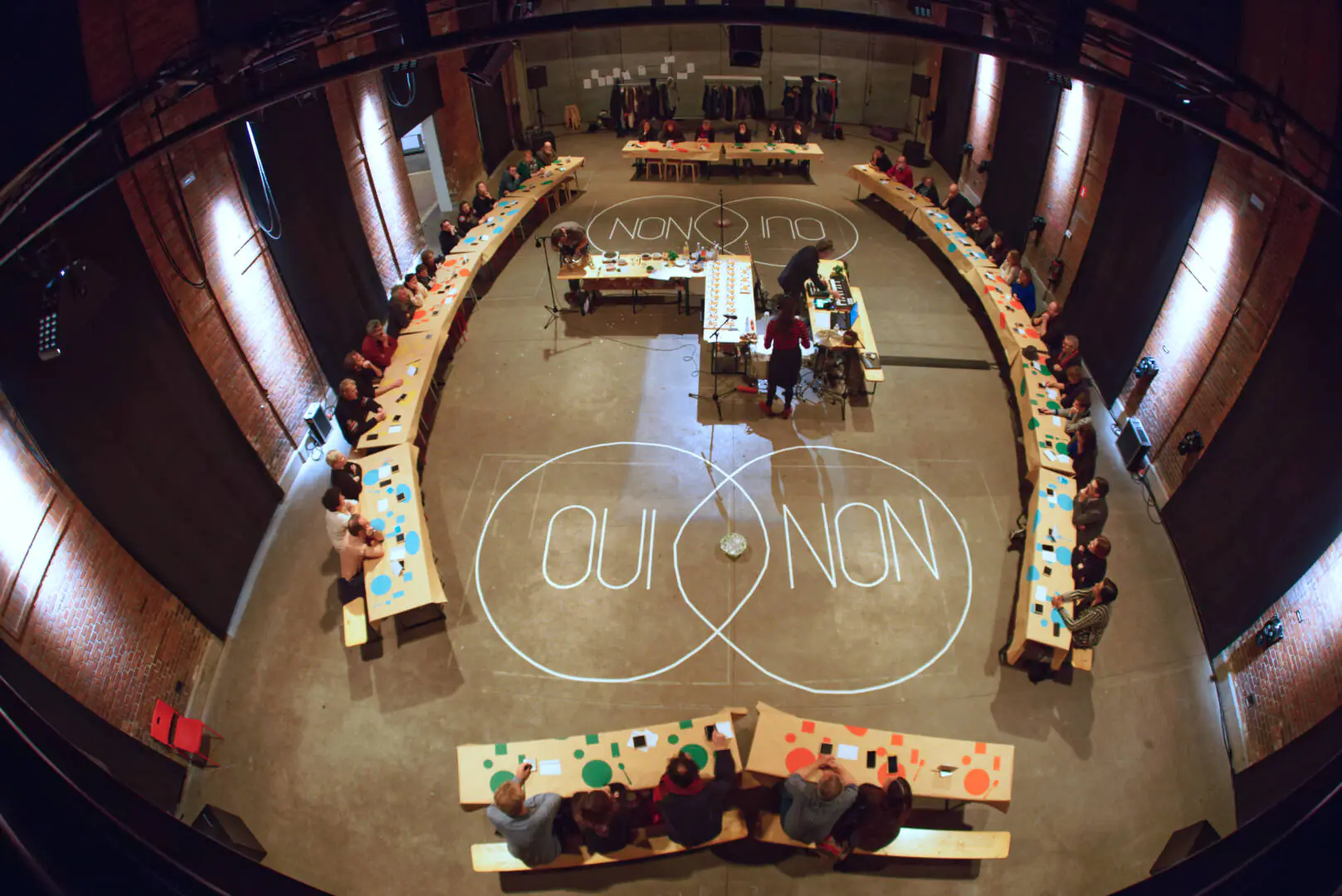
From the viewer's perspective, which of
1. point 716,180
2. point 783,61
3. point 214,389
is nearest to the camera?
point 214,389

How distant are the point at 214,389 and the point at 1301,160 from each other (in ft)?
38.6

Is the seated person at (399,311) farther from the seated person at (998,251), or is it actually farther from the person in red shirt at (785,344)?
the seated person at (998,251)

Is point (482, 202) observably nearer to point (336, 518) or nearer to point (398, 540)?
point (336, 518)

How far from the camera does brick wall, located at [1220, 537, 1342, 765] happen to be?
587cm

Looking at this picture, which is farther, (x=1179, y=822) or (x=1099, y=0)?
(x=1179, y=822)

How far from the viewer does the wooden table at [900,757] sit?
20.0 feet

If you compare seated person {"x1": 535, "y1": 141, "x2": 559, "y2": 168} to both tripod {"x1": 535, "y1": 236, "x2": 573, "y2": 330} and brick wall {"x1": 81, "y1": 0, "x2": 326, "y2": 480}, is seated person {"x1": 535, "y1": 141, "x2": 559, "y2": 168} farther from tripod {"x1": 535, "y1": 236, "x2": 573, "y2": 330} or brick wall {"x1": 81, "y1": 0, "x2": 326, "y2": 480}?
brick wall {"x1": 81, "y1": 0, "x2": 326, "y2": 480}

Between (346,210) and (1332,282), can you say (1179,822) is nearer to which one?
(1332,282)

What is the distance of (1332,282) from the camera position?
638 cm

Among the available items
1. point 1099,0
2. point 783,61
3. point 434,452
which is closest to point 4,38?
point 434,452

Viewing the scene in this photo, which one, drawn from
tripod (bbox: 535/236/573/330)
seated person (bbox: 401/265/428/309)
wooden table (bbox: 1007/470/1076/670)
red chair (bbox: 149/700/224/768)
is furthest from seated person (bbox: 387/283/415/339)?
wooden table (bbox: 1007/470/1076/670)

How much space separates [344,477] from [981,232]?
1225 centimetres

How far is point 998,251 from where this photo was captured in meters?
13.3

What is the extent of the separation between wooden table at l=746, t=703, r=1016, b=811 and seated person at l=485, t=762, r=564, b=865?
70.5 inches
